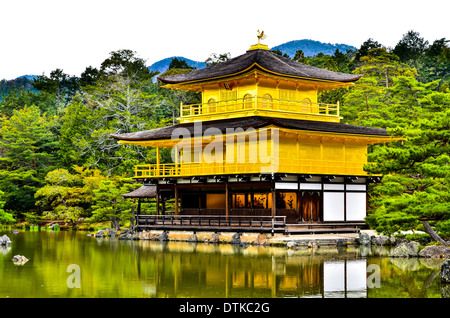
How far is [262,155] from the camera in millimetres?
34156

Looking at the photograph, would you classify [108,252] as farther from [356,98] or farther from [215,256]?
[356,98]

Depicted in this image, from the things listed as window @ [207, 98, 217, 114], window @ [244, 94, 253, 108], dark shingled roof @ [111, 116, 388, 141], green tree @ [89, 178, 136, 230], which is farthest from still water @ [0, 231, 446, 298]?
window @ [207, 98, 217, 114]

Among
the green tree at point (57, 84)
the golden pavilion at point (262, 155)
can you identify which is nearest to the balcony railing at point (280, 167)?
the golden pavilion at point (262, 155)

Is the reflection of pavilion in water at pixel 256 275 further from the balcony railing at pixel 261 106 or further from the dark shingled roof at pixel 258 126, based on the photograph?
the balcony railing at pixel 261 106

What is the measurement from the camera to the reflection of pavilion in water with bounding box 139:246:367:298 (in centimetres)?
1664

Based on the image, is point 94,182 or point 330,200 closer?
point 330,200

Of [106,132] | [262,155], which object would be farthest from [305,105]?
[106,132]

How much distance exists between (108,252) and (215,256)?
540 cm

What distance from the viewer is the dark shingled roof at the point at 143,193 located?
130ft

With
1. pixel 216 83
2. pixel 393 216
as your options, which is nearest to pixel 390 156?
pixel 393 216

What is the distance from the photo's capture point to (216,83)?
38875mm

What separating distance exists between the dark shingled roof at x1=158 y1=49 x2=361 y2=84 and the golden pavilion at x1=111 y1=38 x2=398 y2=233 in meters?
0.09

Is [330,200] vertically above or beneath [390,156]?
beneath

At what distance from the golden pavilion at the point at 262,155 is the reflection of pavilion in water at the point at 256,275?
742cm
